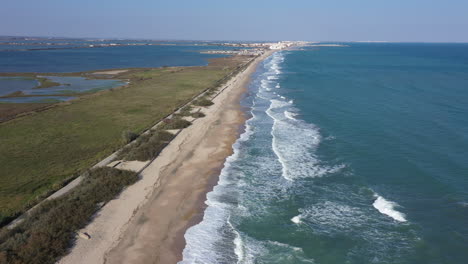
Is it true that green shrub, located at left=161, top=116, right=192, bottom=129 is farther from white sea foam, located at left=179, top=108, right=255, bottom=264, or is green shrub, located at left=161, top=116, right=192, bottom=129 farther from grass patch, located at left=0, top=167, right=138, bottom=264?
white sea foam, located at left=179, top=108, right=255, bottom=264

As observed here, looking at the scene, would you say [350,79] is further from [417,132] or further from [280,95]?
[417,132]

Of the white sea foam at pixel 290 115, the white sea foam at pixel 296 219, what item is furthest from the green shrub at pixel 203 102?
the white sea foam at pixel 296 219

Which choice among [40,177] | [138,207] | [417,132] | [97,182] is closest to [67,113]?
[40,177]

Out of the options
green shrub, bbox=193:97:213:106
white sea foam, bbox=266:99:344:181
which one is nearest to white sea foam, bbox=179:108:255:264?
white sea foam, bbox=266:99:344:181

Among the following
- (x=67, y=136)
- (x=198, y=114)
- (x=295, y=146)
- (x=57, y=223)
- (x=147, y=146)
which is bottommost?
(x=57, y=223)

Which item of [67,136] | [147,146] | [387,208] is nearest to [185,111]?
[67,136]

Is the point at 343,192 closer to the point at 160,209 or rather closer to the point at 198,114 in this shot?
the point at 160,209

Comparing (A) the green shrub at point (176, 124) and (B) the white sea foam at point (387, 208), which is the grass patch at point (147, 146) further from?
(B) the white sea foam at point (387, 208)
